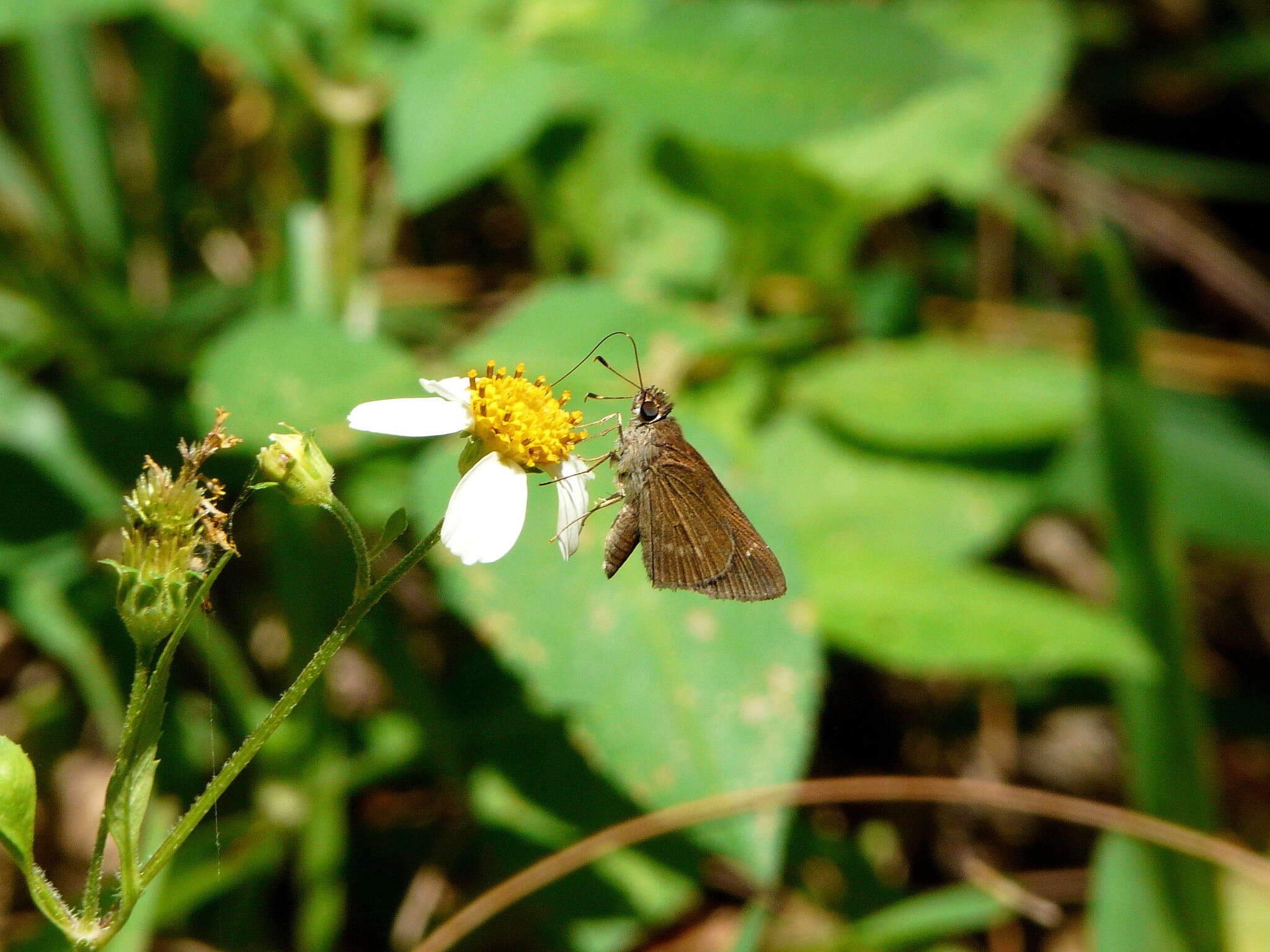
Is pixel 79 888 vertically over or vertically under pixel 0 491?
under

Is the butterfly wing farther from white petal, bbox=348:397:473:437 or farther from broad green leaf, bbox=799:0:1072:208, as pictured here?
broad green leaf, bbox=799:0:1072:208

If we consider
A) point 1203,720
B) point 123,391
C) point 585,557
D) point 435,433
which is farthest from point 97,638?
point 1203,720

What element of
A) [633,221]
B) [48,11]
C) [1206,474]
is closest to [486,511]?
[48,11]

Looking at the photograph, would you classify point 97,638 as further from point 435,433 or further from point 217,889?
point 435,433

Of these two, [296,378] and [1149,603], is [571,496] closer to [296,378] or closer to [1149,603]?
[296,378]

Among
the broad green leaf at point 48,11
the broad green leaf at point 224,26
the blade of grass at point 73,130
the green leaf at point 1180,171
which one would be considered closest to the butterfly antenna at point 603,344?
the broad green leaf at point 224,26

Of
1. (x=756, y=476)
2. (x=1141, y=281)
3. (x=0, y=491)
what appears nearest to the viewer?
(x=0, y=491)
